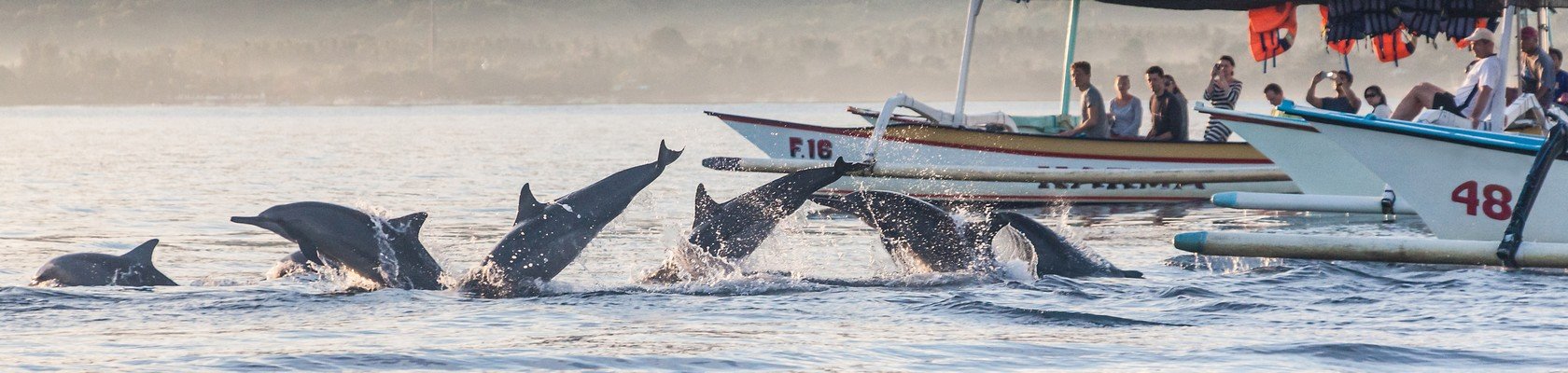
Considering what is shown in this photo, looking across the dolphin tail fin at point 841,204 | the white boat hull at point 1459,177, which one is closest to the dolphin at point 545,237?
the dolphin tail fin at point 841,204

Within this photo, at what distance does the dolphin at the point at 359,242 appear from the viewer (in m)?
11.5

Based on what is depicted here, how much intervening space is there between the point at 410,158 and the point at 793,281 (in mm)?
36523

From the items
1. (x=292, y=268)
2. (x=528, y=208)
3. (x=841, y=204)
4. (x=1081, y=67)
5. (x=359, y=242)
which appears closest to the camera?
(x=359, y=242)

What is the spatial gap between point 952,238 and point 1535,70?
8674mm

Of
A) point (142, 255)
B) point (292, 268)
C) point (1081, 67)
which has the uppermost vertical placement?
point (1081, 67)

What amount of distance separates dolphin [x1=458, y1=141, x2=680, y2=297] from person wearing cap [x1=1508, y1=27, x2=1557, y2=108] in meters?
10.3

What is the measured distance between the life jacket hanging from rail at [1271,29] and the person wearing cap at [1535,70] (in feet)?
12.1

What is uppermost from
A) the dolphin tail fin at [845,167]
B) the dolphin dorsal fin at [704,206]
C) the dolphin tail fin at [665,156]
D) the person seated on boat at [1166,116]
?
the person seated on boat at [1166,116]

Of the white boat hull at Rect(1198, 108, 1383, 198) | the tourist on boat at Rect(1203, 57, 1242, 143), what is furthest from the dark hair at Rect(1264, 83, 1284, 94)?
the white boat hull at Rect(1198, 108, 1383, 198)

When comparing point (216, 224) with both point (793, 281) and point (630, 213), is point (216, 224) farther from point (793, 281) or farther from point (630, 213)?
point (793, 281)

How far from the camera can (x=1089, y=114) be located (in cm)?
2103

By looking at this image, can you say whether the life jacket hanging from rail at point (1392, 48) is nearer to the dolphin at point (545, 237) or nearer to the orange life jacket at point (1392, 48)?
the orange life jacket at point (1392, 48)

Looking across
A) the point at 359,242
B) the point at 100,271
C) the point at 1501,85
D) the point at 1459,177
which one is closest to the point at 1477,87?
the point at 1501,85

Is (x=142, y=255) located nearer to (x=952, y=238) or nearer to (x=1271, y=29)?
(x=952, y=238)
